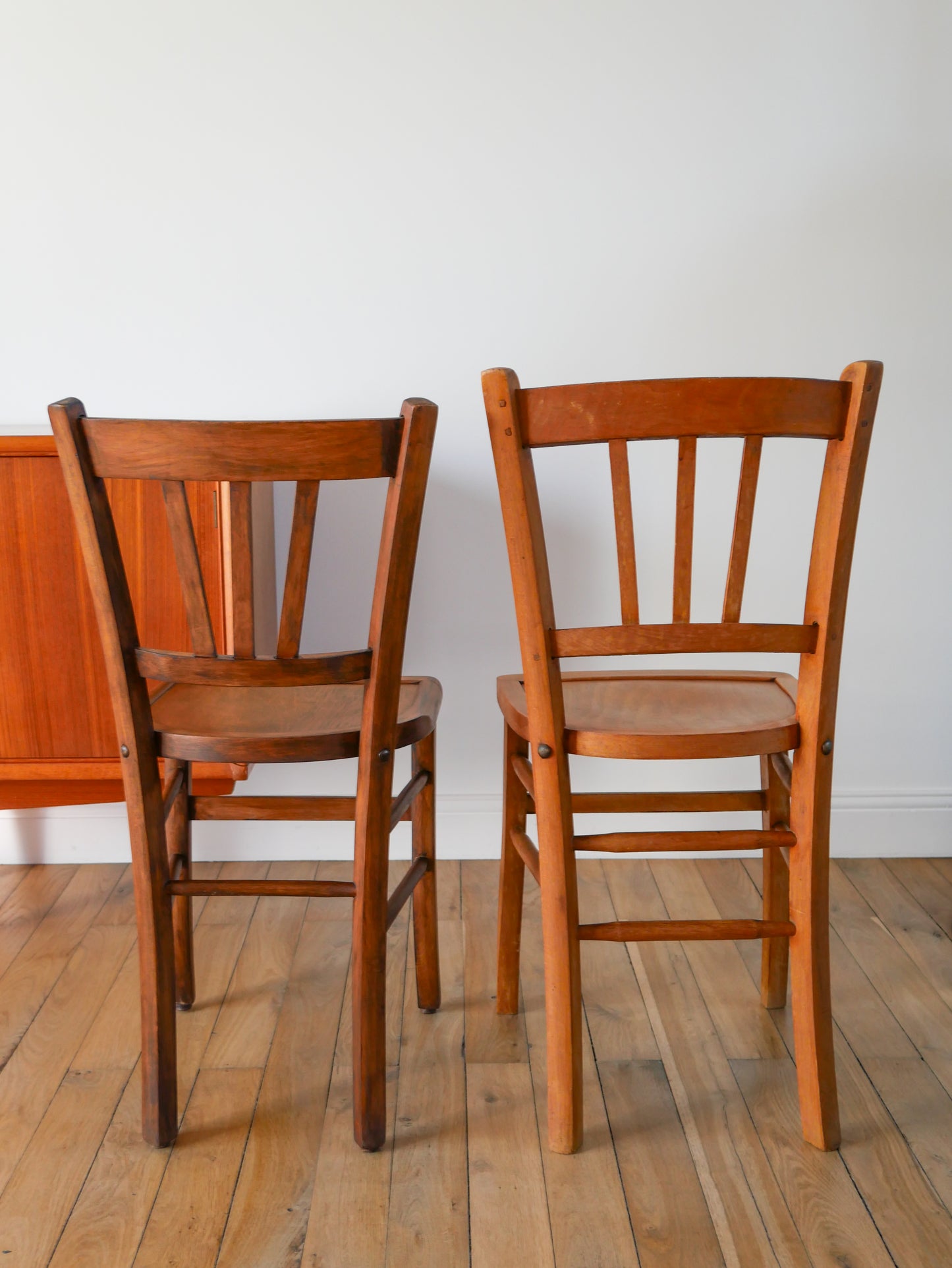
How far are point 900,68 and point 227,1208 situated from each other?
2.39m

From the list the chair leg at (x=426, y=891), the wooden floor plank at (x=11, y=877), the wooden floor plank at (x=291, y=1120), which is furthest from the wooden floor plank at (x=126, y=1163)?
the wooden floor plank at (x=11, y=877)

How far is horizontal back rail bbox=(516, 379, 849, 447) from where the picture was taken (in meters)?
1.28

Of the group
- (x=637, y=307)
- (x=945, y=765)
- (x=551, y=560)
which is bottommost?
(x=945, y=765)

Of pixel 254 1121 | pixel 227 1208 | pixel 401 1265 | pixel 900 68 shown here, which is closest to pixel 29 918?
pixel 254 1121

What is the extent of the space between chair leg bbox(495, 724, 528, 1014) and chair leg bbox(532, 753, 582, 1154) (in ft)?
0.91

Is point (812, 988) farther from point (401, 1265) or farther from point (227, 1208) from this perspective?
point (227, 1208)

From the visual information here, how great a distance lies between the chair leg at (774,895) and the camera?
1730 mm

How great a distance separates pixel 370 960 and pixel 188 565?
1.87ft

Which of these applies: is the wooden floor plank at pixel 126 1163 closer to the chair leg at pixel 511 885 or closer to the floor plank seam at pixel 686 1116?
the chair leg at pixel 511 885

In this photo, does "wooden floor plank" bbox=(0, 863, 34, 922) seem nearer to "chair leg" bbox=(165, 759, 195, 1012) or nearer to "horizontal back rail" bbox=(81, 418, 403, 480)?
"chair leg" bbox=(165, 759, 195, 1012)

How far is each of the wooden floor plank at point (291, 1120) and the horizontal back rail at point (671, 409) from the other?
3.26 ft

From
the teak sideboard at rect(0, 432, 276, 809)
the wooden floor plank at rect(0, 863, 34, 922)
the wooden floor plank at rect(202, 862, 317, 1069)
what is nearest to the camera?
the wooden floor plank at rect(202, 862, 317, 1069)

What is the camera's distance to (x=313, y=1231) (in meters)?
1.30

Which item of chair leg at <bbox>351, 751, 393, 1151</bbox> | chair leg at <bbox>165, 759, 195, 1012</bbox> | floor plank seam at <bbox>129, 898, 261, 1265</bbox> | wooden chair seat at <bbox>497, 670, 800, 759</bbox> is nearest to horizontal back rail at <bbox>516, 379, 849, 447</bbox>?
wooden chair seat at <bbox>497, 670, 800, 759</bbox>
